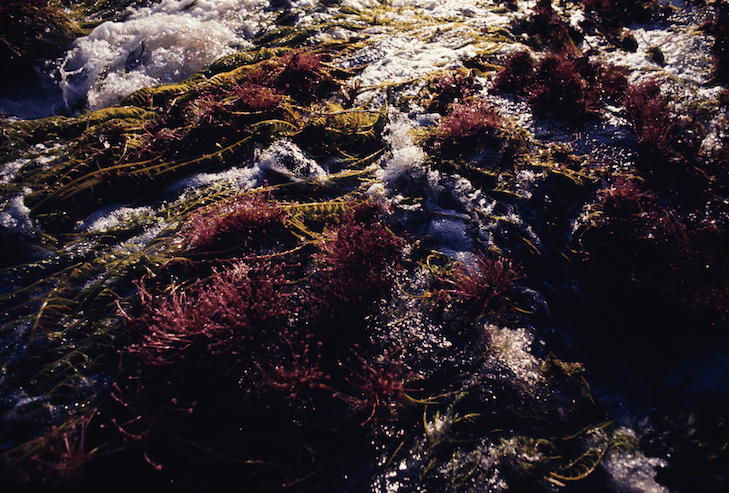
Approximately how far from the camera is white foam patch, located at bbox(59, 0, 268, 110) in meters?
4.66

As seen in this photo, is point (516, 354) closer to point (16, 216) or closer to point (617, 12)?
point (16, 216)

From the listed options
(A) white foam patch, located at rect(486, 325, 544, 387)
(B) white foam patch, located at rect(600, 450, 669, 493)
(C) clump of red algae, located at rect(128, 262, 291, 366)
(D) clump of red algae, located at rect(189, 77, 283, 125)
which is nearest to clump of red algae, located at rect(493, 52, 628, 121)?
(A) white foam patch, located at rect(486, 325, 544, 387)

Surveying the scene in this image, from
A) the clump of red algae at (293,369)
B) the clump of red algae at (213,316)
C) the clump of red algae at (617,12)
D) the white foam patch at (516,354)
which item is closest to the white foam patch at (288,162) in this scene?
the clump of red algae at (213,316)

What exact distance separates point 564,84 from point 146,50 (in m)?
6.37

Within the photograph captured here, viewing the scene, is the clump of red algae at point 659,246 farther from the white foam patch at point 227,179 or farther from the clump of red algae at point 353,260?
the white foam patch at point 227,179

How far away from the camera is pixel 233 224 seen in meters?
3.10

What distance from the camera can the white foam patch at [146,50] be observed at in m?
4.66

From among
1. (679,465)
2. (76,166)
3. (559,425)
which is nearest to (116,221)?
(76,166)

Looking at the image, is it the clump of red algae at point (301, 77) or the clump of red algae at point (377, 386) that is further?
the clump of red algae at point (301, 77)

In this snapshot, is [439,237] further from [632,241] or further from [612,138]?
[612,138]

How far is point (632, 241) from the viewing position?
3166mm

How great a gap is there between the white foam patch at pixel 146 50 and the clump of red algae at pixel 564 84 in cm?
451

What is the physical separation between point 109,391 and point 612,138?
572 centimetres

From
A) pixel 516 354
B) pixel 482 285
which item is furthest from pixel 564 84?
pixel 516 354
